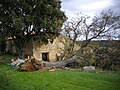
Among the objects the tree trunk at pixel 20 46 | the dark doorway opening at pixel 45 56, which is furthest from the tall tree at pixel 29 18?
the dark doorway opening at pixel 45 56

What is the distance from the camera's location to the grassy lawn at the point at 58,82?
473 inches

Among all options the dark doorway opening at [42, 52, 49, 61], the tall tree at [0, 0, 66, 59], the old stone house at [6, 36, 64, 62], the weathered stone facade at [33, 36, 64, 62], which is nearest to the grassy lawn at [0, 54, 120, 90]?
the tall tree at [0, 0, 66, 59]

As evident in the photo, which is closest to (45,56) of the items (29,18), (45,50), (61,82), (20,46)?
(45,50)

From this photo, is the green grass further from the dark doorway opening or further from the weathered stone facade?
the dark doorway opening

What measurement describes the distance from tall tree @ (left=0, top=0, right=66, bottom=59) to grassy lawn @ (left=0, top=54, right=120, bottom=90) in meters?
13.8

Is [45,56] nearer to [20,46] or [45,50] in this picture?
[45,50]

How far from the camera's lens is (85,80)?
13531mm

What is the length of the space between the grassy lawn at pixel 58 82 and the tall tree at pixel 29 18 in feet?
45.2

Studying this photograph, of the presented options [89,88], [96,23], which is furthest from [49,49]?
[89,88]

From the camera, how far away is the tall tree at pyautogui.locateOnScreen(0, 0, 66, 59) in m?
28.4

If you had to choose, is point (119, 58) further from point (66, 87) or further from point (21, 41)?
point (21, 41)

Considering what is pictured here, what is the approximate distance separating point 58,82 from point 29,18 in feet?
56.0

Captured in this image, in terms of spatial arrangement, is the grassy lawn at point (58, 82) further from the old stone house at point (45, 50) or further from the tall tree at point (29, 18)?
the old stone house at point (45, 50)

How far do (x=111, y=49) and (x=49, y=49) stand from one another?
67.6ft
